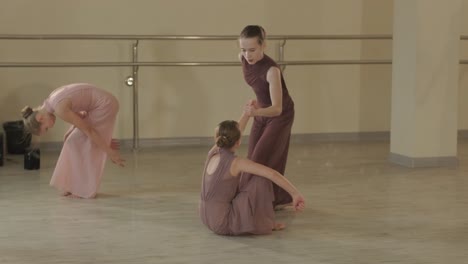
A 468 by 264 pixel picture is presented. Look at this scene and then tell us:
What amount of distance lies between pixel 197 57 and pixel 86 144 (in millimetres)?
2782

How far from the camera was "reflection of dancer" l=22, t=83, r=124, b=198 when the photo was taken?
5594mm

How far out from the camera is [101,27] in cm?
796

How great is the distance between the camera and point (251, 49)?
16.2 ft

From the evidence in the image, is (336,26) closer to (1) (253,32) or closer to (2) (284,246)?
(1) (253,32)

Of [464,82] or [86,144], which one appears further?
[464,82]

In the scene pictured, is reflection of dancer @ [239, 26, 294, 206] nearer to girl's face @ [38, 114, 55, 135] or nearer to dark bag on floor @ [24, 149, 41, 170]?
girl's face @ [38, 114, 55, 135]

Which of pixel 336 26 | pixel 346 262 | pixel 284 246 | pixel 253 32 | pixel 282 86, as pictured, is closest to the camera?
pixel 346 262

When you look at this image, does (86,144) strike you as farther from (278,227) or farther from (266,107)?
(278,227)

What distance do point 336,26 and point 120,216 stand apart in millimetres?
4188

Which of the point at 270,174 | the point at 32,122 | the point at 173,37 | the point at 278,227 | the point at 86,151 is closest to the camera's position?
the point at 270,174

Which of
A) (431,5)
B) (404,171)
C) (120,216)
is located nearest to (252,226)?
(120,216)

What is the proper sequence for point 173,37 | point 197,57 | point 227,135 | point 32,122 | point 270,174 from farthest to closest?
point 197,57
point 173,37
point 32,122
point 227,135
point 270,174

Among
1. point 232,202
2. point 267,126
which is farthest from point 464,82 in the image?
point 232,202

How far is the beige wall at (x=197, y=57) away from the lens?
25.7 feet
